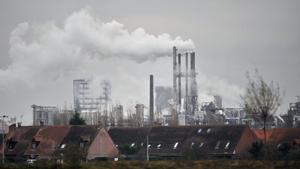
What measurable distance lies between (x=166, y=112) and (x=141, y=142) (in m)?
83.4

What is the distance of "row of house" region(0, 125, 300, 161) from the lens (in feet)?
194

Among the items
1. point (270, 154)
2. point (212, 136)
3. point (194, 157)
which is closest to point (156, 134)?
point (212, 136)

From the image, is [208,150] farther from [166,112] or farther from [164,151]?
[166,112]

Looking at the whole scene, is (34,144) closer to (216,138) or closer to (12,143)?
(12,143)

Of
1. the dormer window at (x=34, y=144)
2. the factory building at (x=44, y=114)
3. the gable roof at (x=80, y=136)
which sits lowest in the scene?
the dormer window at (x=34, y=144)

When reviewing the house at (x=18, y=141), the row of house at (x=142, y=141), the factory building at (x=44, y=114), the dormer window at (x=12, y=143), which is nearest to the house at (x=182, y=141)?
the row of house at (x=142, y=141)

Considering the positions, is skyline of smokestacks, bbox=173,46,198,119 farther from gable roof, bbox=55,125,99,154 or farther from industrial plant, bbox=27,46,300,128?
gable roof, bbox=55,125,99,154

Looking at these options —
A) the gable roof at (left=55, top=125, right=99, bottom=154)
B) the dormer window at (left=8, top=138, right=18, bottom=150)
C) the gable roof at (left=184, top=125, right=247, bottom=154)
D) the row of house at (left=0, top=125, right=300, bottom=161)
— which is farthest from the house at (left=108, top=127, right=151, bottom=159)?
the dormer window at (left=8, top=138, right=18, bottom=150)

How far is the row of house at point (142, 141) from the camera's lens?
194 ft

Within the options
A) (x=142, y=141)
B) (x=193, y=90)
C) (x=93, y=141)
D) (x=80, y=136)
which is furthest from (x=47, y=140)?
(x=193, y=90)

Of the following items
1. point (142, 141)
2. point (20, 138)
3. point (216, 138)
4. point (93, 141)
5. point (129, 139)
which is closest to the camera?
point (93, 141)

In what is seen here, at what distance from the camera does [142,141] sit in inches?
2571

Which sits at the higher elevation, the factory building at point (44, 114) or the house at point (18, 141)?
the factory building at point (44, 114)

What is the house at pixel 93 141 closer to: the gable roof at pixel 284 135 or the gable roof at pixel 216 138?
the gable roof at pixel 216 138
